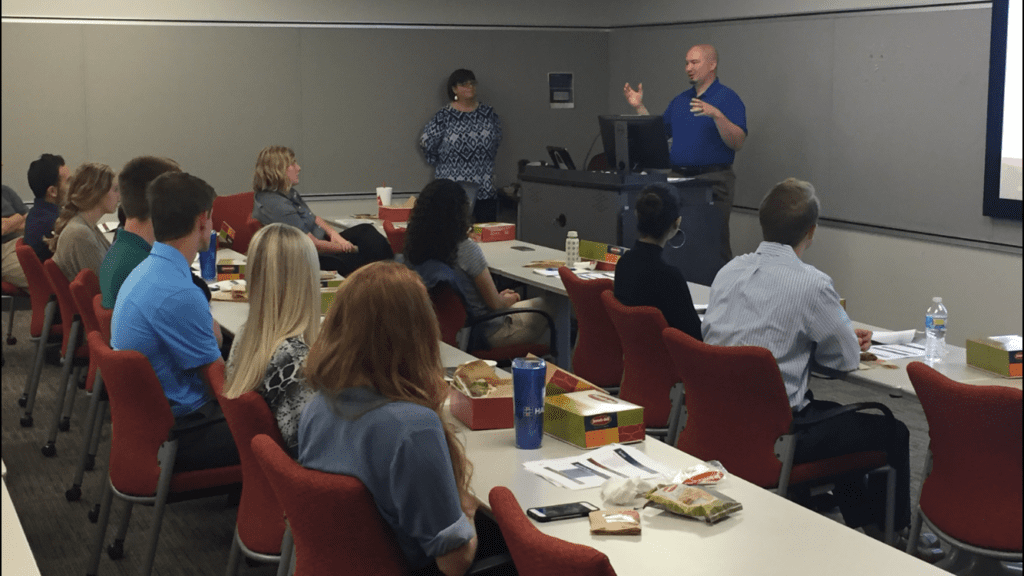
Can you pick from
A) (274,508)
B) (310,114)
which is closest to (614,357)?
(274,508)

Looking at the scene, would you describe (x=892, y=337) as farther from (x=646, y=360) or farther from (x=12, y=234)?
(x=12, y=234)

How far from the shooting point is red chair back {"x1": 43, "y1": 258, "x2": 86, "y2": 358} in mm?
4664

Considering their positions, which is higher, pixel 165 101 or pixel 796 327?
pixel 165 101

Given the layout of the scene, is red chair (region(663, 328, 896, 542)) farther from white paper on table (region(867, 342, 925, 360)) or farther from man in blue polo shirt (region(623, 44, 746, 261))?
man in blue polo shirt (region(623, 44, 746, 261))

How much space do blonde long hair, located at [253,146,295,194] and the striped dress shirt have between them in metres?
3.54

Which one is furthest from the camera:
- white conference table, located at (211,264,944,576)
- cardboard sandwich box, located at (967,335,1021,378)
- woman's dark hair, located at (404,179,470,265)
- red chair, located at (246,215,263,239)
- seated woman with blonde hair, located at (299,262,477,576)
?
red chair, located at (246,215,263,239)

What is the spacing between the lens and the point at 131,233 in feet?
12.6

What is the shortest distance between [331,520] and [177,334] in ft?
4.62

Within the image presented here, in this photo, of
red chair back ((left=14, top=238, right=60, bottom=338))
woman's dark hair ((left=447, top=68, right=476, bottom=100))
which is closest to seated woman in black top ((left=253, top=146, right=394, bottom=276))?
red chair back ((left=14, top=238, right=60, bottom=338))

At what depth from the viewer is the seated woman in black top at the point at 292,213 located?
597 centimetres

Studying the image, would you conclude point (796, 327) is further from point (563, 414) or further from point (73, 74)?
point (73, 74)

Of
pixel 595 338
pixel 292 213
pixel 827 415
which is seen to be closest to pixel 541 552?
pixel 827 415

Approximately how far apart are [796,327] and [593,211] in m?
3.65

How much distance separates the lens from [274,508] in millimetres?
2564
